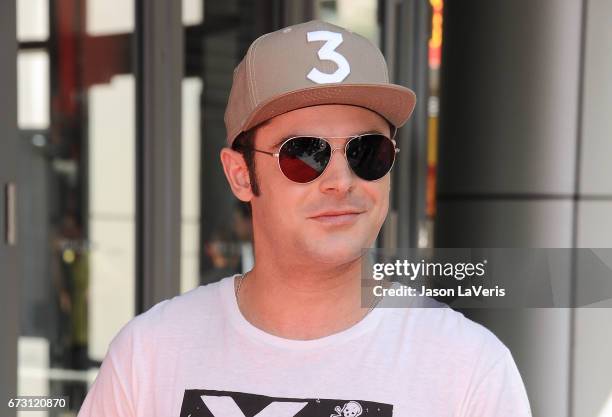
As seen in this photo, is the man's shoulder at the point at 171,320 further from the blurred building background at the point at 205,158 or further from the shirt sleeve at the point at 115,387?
the blurred building background at the point at 205,158

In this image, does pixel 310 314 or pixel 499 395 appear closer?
pixel 499 395

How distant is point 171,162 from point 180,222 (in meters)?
0.31

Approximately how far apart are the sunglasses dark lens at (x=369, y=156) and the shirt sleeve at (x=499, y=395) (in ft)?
1.44

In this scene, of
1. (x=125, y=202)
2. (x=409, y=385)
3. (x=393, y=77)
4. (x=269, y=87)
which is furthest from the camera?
(x=393, y=77)

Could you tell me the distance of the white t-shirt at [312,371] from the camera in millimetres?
1399

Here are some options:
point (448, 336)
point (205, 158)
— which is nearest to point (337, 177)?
point (448, 336)

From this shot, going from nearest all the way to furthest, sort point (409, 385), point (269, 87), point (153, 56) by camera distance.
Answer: point (409, 385) → point (269, 87) → point (153, 56)

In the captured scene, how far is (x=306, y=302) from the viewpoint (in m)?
1.57

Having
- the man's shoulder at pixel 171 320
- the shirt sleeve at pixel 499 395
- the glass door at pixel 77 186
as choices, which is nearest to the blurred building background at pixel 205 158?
the glass door at pixel 77 186

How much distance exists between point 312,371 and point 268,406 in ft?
0.34

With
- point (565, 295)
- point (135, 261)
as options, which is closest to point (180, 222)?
point (135, 261)

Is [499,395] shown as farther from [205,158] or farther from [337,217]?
[205,158]

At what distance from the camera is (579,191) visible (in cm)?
421

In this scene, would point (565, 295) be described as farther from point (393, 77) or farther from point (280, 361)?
point (280, 361)
